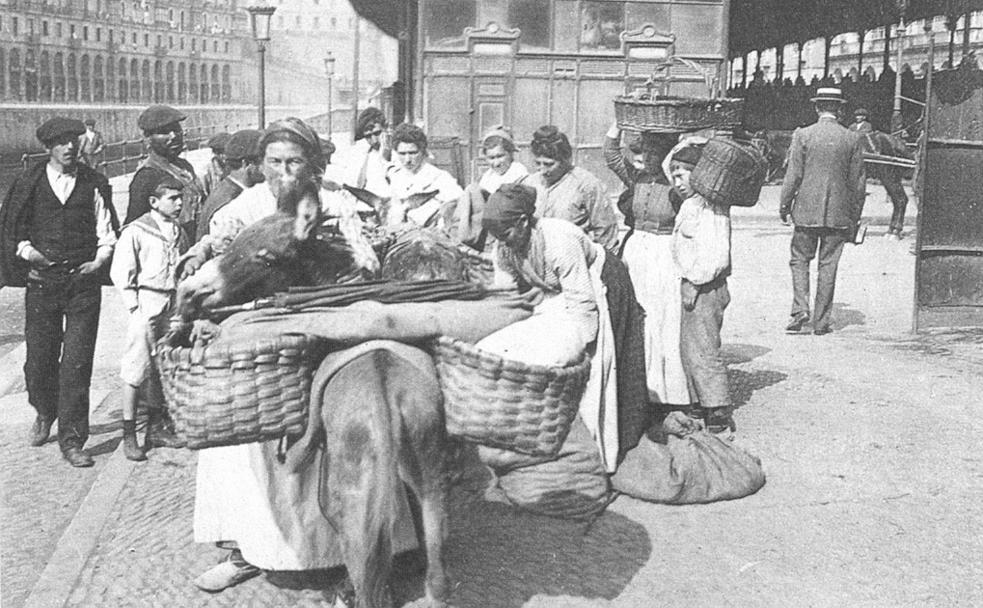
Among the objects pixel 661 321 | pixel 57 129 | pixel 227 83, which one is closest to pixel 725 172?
pixel 661 321

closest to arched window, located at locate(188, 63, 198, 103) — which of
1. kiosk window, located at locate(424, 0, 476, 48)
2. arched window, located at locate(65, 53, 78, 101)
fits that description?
arched window, located at locate(65, 53, 78, 101)

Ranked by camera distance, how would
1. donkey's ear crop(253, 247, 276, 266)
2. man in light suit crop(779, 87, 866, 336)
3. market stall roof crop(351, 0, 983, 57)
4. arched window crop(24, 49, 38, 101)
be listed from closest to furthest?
donkey's ear crop(253, 247, 276, 266), man in light suit crop(779, 87, 866, 336), market stall roof crop(351, 0, 983, 57), arched window crop(24, 49, 38, 101)

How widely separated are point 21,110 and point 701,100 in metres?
59.8

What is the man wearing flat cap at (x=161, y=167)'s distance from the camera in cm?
721

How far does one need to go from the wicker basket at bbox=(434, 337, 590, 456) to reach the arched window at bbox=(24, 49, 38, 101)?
71.6 m

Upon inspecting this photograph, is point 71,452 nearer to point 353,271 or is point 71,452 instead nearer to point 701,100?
point 353,271

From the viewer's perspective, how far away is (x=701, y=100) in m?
8.23

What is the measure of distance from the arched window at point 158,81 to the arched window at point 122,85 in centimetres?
463

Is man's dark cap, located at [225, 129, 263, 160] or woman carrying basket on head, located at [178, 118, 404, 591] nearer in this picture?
woman carrying basket on head, located at [178, 118, 404, 591]

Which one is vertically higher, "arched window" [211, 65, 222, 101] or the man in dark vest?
"arched window" [211, 65, 222, 101]

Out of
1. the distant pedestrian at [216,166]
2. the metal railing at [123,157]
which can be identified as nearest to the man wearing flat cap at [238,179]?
the distant pedestrian at [216,166]

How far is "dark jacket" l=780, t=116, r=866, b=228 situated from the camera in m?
10.1

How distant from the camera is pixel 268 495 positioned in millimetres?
4547

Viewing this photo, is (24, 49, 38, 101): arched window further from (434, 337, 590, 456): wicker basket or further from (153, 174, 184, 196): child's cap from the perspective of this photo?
(434, 337, 590, 456): wicker basket
